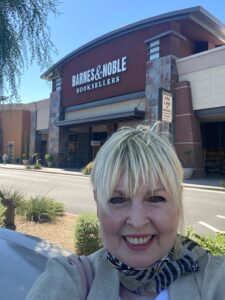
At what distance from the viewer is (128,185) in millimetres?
1438

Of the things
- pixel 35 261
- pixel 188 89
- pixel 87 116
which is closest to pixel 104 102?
pixel 87 116

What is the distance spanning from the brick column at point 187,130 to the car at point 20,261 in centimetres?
2290

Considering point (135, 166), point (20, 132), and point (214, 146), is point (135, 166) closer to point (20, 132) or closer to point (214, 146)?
point (214, 146)

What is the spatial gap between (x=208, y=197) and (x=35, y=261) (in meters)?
13.4

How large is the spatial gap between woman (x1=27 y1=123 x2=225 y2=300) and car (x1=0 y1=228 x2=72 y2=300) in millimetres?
919

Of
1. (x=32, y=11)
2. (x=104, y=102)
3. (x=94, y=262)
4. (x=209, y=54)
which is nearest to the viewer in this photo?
(x=94, y=262)

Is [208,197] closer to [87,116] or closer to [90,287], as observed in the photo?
[90,287]

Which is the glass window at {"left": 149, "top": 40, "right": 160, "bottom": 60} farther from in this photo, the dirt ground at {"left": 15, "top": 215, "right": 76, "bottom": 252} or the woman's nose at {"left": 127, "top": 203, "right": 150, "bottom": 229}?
the woman's nose at {"left": 127, "top": 203, "right": 150, "bottom": 229}

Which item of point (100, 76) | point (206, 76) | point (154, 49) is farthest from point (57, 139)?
point (206, 76)

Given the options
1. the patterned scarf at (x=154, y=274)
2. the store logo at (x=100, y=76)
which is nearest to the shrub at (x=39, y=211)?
the patterned scarf at (x=154, y=274)

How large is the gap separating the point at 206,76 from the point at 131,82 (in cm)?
715

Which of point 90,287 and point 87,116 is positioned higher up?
point 87,116

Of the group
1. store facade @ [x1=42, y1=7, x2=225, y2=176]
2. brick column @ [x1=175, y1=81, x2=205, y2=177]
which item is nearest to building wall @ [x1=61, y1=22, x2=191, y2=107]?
store facade @ [x1=42, y1=7, x2=225, y2=176]

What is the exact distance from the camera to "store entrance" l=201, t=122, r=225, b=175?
29.6 metres
